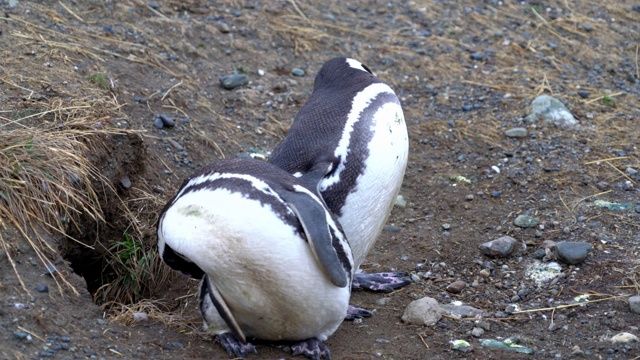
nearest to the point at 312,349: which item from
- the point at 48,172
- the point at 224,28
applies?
the point at 48,172

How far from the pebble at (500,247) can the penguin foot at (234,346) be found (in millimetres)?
1363

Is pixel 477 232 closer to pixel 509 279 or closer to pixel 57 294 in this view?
pixel 509 279

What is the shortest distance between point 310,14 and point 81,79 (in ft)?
7.52

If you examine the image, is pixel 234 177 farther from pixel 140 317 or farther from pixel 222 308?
pixel 140 317

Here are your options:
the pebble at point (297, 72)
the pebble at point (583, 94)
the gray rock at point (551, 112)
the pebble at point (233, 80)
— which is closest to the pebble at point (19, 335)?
the pebble at point (233, 80)

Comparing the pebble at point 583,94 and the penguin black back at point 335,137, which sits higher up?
the penguin black back at point 335,137

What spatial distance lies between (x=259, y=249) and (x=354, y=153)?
2.37 ft

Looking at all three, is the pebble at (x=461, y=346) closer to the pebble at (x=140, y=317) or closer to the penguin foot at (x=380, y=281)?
the penguin foot at (x=380, y=281)

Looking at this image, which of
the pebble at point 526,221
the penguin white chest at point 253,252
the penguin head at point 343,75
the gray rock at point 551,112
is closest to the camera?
the penguin white chest at point 253,252

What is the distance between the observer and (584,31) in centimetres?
632

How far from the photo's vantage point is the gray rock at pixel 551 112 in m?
5.11

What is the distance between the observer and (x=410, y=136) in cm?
514

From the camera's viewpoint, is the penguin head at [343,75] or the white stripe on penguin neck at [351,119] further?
the penguin head at [343,75]

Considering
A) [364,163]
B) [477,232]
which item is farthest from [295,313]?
[477,232]
